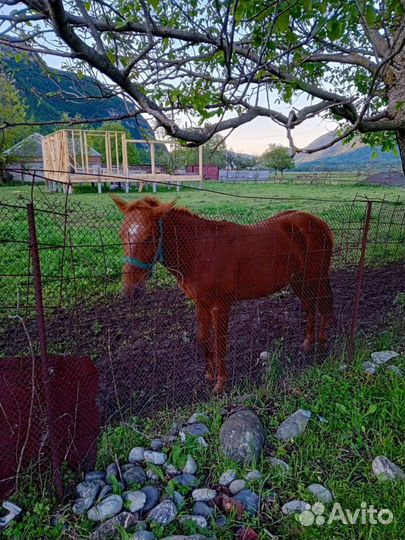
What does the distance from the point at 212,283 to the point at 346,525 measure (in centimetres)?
179

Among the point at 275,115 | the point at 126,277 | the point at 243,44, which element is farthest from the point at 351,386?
the point at 243,44

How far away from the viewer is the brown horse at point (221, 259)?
258 centimetres

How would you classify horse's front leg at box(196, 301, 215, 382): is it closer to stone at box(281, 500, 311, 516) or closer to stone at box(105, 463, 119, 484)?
stone at box(105, 463, 119, 484)

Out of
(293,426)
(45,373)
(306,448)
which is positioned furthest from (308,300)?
(45,373)

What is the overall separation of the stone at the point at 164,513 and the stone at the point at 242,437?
0.49 metres

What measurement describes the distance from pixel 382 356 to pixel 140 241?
2406 millimetres

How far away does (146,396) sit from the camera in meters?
2.80

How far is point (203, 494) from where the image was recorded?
1.97m

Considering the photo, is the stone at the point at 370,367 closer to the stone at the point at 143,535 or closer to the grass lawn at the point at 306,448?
the grass lawn at the point at 306,448

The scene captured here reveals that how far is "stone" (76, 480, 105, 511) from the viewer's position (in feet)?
6.30

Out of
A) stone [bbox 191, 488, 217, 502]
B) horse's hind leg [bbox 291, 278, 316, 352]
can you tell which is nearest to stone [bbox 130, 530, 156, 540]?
stone [bbox 191, 488, 217, 502]

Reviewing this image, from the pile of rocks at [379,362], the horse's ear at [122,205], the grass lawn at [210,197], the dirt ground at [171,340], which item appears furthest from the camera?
the grass lawn at [210,197]

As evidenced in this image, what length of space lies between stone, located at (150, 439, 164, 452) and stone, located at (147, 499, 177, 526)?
41 centimetres

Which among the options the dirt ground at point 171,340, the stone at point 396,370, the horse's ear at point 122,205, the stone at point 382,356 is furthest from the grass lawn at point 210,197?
the stone at point 396,370
